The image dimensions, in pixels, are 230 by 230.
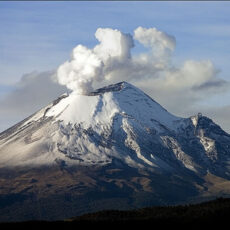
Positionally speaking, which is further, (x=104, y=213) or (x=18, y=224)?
(x=104, y=213)

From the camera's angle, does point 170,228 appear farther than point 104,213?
No

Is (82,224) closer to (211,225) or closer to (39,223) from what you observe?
(39,223)

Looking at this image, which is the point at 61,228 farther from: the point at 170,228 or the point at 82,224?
the point at 170,228

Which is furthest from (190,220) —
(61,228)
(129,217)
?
(61,228)

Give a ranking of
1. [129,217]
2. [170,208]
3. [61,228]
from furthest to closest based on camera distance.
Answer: [170,208] < [129,217] < [61,228]

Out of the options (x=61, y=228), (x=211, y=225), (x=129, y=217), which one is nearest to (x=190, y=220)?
(x=211, y=225)

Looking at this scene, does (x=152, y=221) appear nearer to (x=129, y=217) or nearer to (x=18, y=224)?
(x=129, y=217)

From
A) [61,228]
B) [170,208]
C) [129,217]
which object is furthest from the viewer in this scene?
[170,208]

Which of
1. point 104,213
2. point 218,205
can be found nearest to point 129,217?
point 104,213
